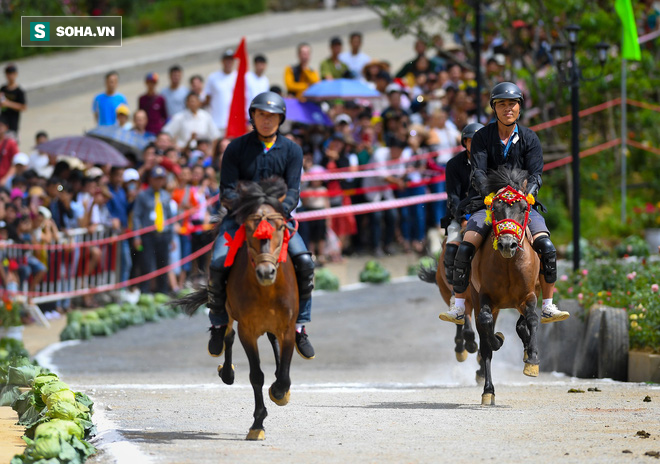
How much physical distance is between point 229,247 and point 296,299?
691mm

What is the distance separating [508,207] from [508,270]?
0.67 metres

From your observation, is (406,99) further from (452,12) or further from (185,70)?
(185,70)

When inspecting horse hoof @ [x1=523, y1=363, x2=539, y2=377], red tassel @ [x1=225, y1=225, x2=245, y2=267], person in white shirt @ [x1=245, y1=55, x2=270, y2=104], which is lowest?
horse hoof @ [x1=523, y1=363, x2=539, y2=377]

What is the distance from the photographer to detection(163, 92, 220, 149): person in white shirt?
22.5 meters

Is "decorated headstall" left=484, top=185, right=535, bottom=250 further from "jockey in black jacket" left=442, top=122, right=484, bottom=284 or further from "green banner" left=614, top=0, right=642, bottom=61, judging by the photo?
"green banner" left=614, top=0, right=642, bottom=61

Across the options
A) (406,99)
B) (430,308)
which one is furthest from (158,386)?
(406,99)

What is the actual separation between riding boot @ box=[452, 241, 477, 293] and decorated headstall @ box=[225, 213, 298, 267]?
2.55 m

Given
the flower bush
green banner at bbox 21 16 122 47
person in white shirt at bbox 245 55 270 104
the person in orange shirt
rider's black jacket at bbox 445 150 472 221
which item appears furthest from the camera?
green banner at bbox 21 16 122 47

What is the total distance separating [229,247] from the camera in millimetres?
9953

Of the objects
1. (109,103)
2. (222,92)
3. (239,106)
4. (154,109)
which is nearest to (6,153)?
Result: (109,103)

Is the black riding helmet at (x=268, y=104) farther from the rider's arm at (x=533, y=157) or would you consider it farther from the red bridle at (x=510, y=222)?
the rider's arm at (x=533, y=157)

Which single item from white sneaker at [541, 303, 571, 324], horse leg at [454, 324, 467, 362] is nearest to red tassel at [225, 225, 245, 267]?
white sneaker at [541, 303, 571, 324]

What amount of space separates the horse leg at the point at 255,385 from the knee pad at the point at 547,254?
324 centimetres

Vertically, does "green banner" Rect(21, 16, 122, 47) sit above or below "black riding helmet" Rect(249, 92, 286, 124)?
above
